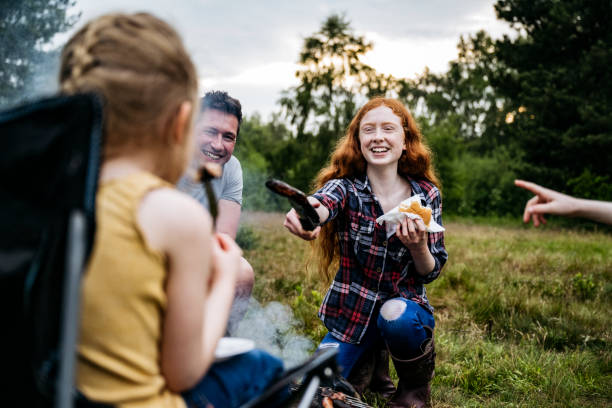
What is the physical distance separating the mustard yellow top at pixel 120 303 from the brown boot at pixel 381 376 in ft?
6.23

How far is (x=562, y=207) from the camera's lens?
1908mm

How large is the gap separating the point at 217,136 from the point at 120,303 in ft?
6.54

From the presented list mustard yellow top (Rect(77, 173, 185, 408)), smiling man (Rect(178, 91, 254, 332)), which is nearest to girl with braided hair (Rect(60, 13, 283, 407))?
mustard yellow top (Rect(77, 173, 185, 408))

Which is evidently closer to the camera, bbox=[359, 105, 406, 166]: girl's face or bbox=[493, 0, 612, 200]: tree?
bbox=[359, 105, 406, 166]: girl's face

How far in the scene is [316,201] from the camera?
2447 millimetres

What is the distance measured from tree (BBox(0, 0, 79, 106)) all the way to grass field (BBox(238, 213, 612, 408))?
1.73 meters

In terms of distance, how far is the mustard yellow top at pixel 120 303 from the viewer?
934 mm

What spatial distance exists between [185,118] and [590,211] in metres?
1.66

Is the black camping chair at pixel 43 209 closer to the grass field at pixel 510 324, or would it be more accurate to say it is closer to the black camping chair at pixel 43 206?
the black camping chair at pixel 43 206

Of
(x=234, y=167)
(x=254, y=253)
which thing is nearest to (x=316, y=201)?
(x=234, y=167)

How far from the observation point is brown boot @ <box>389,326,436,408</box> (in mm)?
2387

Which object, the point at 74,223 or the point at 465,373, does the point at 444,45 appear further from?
the point at 74,223

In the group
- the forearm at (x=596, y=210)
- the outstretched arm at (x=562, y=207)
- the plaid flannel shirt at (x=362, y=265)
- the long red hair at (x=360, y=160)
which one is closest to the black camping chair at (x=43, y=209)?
A: the outstretched arm at (x=562, y=207)

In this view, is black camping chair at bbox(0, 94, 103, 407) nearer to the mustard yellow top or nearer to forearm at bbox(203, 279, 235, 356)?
the mustard yellow top
